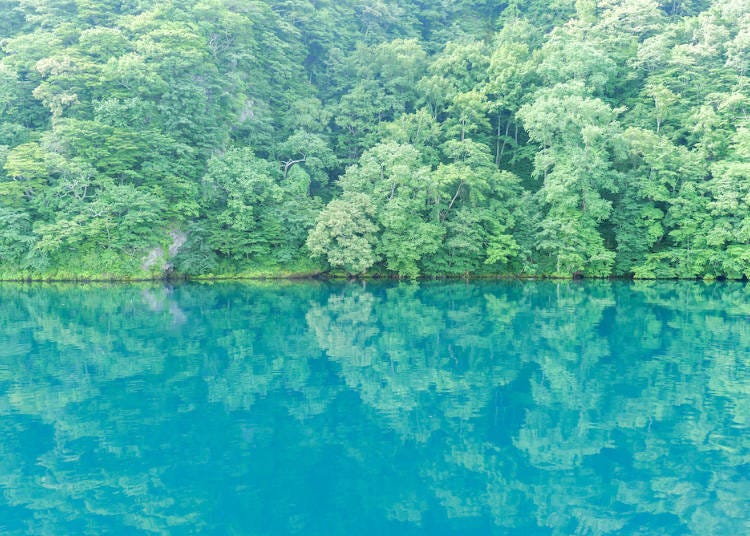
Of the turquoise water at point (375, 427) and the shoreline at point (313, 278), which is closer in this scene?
the turquoise water at point (375, 427)

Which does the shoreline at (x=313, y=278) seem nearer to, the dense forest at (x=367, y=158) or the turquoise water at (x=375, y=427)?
the dense forest at (x=367, y=158)

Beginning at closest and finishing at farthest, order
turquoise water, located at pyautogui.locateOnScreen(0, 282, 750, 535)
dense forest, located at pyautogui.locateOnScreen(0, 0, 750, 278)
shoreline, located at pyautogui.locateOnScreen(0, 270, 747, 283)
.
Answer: turquoise water, located at pyautogui.locateOnScreen(0, 282, 750, 535), dense forest, located at pyautogui.locateOnScreen(0, 0, 750, 278), shoreline, located at pyautogui.locateOnScreen(0, 270, 747, 283)

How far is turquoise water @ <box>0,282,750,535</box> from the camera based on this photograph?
6.38 meters

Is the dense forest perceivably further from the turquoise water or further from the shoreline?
the turquoise water

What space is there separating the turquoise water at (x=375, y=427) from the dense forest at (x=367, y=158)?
14977 mm

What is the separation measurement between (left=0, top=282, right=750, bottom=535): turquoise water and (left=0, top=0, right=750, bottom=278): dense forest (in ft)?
49.1

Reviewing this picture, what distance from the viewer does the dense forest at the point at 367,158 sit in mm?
31391

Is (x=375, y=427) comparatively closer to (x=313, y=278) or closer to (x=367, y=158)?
(x=313, y=278)

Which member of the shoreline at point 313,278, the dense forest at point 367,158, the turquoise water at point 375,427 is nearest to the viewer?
the turquoise water at point 375,427

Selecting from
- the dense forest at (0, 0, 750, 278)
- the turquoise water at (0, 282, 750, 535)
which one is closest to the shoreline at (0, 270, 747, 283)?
the dense forest at (0, 0, 750, 278)

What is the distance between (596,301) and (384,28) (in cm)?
3319

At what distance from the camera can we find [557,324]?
706 inches

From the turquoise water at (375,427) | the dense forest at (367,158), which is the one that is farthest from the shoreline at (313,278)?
the turquoise water at (375,427)

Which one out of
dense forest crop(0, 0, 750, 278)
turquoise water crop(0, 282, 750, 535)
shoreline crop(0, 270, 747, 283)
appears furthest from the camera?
shoreline crop(0, 270, 747, 283)
